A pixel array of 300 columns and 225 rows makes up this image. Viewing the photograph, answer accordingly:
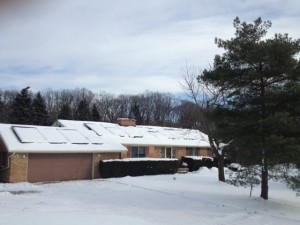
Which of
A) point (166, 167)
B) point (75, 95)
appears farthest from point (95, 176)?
point (75, 95)

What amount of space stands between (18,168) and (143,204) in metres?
10.6

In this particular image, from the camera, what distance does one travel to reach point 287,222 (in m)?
13.8

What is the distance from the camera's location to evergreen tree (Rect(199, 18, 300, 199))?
15875 millimetres

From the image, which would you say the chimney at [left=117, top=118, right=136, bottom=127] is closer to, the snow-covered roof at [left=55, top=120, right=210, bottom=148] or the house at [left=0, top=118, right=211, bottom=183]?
the snow-covered roof at [left=55, top=120, right=210, bottom=148]

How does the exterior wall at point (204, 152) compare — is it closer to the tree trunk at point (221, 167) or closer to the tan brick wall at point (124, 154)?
the tan brick wall at point (124, 154)

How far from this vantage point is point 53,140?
25.5 m

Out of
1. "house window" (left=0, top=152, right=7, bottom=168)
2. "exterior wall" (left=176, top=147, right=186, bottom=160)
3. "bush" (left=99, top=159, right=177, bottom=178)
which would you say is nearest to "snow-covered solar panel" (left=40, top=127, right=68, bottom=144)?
"house window" (left=0, top=152, right=7, bottom=168)

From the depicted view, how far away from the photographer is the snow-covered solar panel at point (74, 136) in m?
26.7

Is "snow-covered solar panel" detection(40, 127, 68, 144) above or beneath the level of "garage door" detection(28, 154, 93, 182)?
above

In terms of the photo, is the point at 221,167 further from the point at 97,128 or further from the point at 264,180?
the point at 97,128

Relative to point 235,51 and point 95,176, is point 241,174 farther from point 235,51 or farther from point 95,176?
point 95,176

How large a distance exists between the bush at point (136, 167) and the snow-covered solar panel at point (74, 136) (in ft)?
7.15

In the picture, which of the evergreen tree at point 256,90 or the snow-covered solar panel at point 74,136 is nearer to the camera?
the evergreen tree at point 256,90

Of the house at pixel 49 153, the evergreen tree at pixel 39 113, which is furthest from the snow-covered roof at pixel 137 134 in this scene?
the evergreen tree at pixel 39 113
